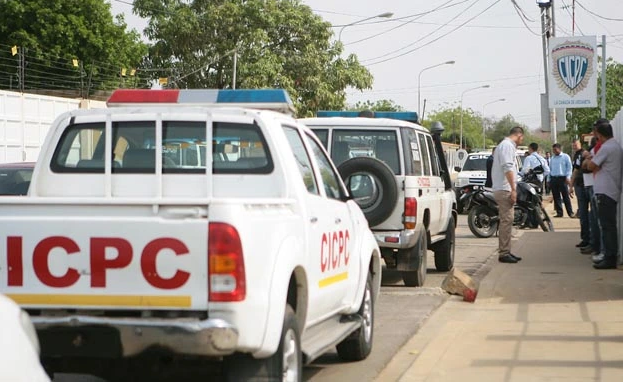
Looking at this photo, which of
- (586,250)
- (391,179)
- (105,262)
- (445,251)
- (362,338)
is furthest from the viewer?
(586,250)

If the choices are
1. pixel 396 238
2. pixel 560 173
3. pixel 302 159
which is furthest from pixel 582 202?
pixel 302 159

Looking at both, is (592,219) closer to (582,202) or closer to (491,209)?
(582,202)

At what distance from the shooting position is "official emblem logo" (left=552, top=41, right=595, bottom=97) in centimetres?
2819

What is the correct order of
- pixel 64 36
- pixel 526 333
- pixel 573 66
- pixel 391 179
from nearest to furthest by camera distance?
pixel 526 333 < pixel 391 179 < pixel 573 66 < pixel 64 36

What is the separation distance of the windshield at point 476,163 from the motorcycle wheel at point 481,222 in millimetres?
12026

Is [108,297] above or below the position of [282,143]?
below

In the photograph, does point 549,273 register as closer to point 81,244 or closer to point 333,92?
point 81,244

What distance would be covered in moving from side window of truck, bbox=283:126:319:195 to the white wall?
19.5m

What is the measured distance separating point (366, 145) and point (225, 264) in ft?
24.5

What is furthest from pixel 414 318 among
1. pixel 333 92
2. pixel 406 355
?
pixel 333 92

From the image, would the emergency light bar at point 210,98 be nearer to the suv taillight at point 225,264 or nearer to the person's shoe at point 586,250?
the suv taillight at point 225,264

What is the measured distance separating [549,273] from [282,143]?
315 inches

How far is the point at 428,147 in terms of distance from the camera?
14398 millimetres

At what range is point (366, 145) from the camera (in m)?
13.0
